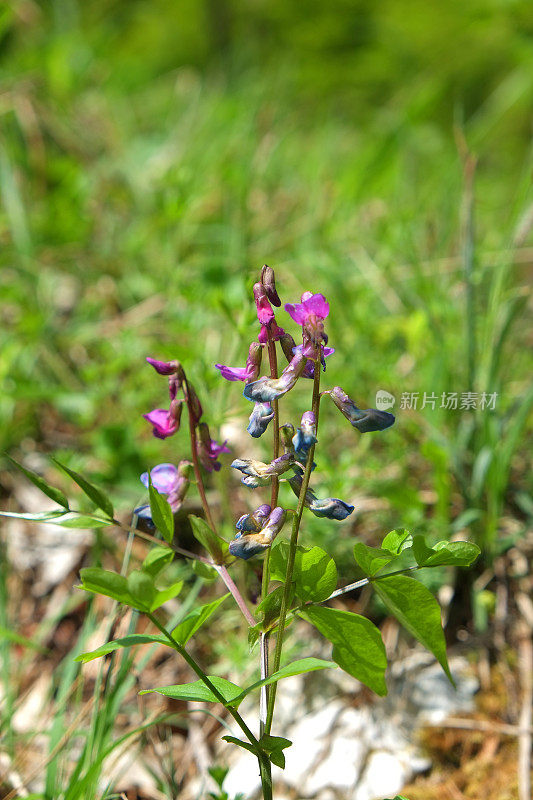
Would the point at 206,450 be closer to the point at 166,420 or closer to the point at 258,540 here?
the point at 166,420

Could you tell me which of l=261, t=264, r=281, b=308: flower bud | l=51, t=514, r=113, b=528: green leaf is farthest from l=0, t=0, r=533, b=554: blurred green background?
l=51, t=514, r=113, b=528: green leaf

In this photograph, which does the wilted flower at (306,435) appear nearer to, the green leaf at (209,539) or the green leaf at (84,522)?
the green leaf at (209,539)

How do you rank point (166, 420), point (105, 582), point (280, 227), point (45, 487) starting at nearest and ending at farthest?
point (105, 582)
point (45, 487)
point (166, 420)
point (280, 227)

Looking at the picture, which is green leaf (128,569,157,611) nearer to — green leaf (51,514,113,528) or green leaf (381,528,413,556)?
green leaf (51,514,113,528)

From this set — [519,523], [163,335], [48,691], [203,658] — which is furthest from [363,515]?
[163,335]

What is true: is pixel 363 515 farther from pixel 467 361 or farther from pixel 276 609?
pixel 276 609

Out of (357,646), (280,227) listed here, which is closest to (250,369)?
(357,646)
